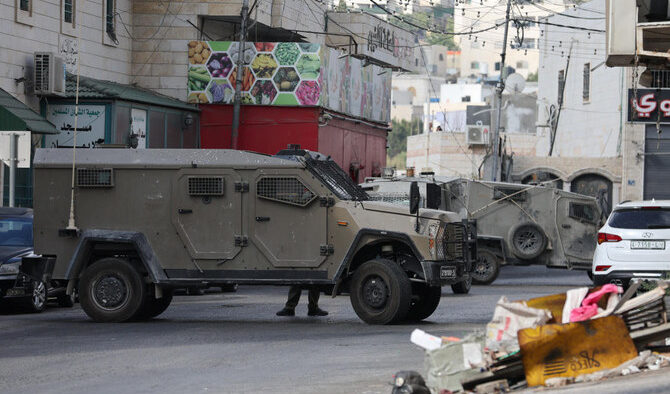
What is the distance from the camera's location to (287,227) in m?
17.1

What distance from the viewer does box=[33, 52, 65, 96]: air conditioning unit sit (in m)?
28.6

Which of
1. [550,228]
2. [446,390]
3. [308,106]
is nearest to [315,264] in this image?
[446,390]

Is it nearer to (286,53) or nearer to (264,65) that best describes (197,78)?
(264,65)

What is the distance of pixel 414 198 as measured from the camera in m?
16.2

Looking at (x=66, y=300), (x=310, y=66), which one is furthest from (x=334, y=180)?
(x=310, y=66)

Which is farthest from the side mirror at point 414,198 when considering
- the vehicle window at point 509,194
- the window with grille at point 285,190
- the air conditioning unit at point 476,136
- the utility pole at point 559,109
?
the air conditioning unit at point 476,136

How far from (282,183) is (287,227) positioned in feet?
2.05

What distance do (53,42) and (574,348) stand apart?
76.7 feet

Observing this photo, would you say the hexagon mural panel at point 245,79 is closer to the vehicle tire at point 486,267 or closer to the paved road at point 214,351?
the vehicle tire at point 486,267

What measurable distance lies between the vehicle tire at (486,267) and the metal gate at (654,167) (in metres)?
17.5

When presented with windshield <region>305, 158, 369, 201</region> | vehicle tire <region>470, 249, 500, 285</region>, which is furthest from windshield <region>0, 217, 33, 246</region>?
vehicle tire <region>470, 249, 500, 285</region>

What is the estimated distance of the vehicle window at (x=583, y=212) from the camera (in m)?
29.0

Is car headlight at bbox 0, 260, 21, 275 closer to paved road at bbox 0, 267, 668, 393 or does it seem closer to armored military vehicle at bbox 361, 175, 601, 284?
paved road at bbox 0, 267, 668, 393

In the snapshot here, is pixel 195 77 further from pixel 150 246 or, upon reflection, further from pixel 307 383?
pixel 307 383
